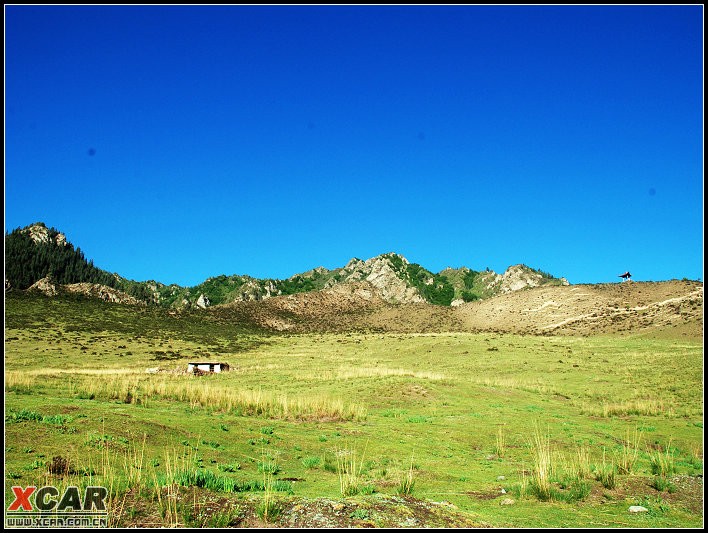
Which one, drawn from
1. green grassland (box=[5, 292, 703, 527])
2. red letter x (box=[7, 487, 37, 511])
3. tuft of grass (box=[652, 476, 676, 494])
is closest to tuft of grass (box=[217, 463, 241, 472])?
green grassland (box=[5, 292, 703, 527])

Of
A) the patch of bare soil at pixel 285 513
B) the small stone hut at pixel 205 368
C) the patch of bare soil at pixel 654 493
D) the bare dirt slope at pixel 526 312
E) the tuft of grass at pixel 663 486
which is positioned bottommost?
the small stone hut at pixel 205 368

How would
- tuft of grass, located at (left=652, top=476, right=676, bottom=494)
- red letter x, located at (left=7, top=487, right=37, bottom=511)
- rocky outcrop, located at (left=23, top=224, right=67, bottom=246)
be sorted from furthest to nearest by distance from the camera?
rocky outcrop, located at (left=23, top=224, right=67, bottom=246) → tuft of grass, located at (left=652, top=476, right=676, bottom=494) → red letter x, located at (left=7, top=487, right=37, bottom=511)

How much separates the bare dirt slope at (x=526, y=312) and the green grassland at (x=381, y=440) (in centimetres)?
3595

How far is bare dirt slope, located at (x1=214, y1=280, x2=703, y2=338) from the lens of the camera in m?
87.8

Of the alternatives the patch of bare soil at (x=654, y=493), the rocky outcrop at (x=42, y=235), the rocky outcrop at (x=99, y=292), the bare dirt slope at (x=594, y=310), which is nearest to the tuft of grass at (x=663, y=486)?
the patch of bare soil at (x=654, y=493)

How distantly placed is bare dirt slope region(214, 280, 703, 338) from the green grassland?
36.0 meters

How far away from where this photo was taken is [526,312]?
378ft

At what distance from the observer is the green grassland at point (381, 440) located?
10.1m

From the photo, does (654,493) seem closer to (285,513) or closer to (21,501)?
(285,513)

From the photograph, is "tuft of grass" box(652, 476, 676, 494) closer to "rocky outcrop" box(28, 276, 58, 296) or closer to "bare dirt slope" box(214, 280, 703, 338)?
"bare dirt slope" box(214, 280, 703, 338)

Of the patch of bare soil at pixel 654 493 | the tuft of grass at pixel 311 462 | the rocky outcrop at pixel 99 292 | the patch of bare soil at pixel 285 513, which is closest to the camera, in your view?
the patch of bare soil at pixel 285 513

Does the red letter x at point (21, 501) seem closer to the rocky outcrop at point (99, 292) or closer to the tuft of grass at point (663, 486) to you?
the tuft of grass at point (663, 486)

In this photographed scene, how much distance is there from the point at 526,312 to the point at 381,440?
340 ft

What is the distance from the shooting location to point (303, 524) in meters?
8.13
